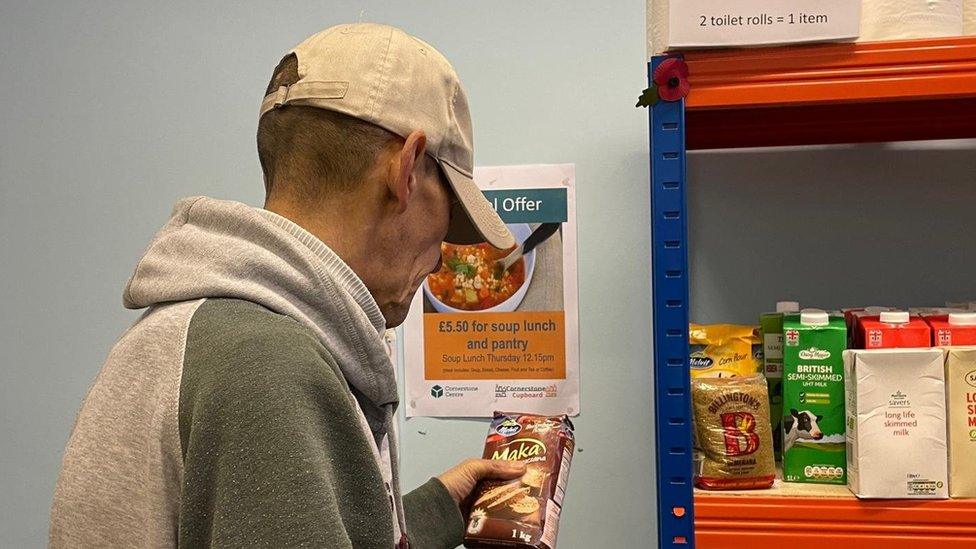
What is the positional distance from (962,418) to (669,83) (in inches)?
22.5

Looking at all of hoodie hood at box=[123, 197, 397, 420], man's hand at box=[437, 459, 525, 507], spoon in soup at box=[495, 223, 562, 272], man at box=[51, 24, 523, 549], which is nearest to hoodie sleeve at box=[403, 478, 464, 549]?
man's hand at box=[437, 459, 525, 507]

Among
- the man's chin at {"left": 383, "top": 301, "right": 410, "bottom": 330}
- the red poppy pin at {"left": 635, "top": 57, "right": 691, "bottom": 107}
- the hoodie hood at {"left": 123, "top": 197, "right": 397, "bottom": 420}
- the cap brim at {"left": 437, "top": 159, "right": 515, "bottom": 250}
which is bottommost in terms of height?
the man's chin at {"left": 383, "top": 301, "right": 410, "bottom": 330}

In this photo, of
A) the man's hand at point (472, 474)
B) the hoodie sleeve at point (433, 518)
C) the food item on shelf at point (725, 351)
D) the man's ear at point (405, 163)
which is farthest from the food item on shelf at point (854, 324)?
the man's ear at point (405, 163)

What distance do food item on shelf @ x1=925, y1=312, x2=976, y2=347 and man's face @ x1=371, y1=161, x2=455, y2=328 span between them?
27.0 inches

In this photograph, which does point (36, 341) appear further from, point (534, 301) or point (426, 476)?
point (534, 301)

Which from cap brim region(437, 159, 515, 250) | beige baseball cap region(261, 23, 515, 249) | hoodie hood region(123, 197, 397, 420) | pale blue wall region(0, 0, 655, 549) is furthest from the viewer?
pale blue wall region(0, 0, 655, 549)

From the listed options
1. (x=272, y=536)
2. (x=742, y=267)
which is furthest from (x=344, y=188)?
(x=742, y=267)

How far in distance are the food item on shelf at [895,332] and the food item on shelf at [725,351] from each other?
0.18 m

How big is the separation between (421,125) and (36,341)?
4.31 ft

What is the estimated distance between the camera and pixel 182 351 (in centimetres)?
70

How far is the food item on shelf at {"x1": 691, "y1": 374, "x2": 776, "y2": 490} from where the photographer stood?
1240mm

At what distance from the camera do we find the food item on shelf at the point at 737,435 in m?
1.24

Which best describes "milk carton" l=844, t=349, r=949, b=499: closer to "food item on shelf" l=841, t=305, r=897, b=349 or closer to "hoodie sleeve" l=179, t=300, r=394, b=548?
"food item on shelf" l=841, t=305, r=897, b=349

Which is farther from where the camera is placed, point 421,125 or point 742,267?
point 742,267
